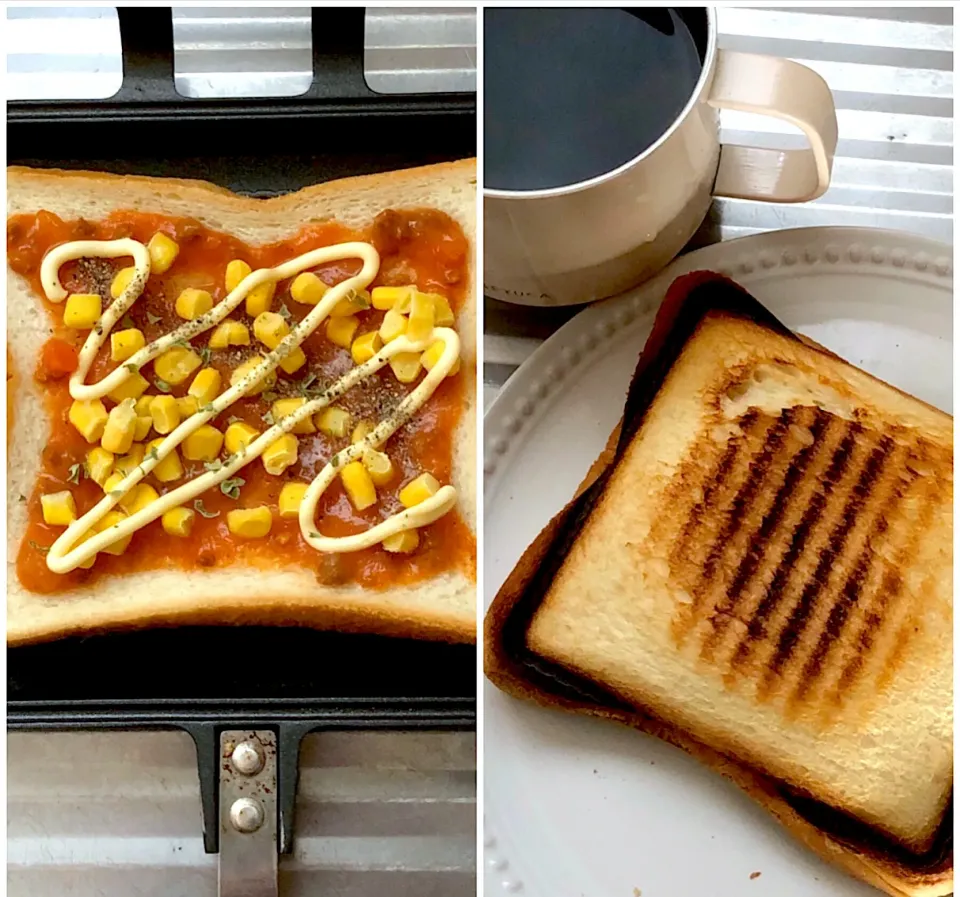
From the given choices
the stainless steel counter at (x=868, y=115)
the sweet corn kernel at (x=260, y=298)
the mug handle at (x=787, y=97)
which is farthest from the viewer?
the stainless steel counter at (x=868, y=115)

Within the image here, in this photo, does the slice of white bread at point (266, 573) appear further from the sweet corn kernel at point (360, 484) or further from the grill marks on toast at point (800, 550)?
the grill marks on toast at point (800, 550)

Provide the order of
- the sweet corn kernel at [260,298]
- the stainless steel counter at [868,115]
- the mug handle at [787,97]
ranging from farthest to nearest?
the stainless steel counter at [868,115] → the sweet corn kernel at [260,298] → the mug handle at [787,97]

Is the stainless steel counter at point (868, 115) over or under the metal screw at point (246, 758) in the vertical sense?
over

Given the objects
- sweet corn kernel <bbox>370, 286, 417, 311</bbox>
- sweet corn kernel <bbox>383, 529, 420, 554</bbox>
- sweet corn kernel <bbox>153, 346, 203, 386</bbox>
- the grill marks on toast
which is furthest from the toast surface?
sweet corn kernel <bbox>153, 346, 203, 386</bbox>

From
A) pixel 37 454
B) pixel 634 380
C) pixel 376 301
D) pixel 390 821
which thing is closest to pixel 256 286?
pixel 376 301

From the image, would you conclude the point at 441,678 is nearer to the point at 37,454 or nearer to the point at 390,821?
the point at 390,821

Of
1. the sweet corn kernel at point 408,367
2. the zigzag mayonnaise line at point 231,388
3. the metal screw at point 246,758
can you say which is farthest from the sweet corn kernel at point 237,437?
the metal screw at point 246,758

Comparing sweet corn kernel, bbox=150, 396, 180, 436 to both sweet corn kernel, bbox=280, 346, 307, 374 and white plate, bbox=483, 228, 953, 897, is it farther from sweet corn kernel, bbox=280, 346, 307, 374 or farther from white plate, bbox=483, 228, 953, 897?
white plate, bbox=483, 228, 953, 897

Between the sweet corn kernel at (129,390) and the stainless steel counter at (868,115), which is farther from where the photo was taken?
the stainless steel counter at (868,115)
